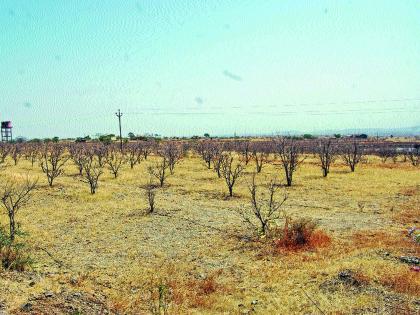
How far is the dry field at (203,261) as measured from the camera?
27.2 feet

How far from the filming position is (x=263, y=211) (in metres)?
17.7

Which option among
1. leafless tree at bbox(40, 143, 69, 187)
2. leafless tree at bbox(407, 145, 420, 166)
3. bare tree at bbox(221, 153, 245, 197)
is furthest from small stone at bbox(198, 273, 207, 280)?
leafless tree at bbox(407, 145, 420, 166)

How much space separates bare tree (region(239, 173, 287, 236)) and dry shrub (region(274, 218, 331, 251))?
2.99 feet

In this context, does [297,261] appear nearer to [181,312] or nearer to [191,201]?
[181,312]

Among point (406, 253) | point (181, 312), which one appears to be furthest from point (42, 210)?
point (406, 253)

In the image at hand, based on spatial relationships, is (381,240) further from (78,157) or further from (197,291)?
(78,157)

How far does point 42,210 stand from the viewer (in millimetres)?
18359

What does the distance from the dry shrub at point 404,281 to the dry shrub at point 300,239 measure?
313 centimetres

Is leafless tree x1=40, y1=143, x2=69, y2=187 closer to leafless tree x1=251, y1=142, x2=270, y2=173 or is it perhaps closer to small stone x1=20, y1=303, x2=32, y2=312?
leafless tree x1=251, y1=142, x2=270, y2=173

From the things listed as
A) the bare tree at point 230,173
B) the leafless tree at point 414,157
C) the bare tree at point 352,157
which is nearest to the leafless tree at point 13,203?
the bare tree at point 230,173

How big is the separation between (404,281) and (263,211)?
900cm

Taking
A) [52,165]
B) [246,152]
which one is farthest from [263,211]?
[246,152]

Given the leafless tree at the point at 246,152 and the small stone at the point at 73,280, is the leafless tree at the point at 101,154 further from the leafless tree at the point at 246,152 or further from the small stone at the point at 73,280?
the small stone at the point at 73,280

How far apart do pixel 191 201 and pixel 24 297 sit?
1332 centimetres
